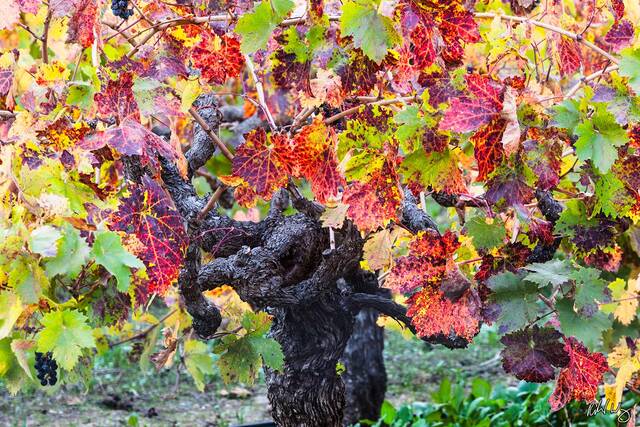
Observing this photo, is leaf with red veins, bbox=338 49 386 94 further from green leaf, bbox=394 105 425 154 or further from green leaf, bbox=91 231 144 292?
green leaf, bbox=91 231 144 292

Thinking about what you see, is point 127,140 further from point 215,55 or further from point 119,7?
point 119,7

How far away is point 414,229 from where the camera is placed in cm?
270

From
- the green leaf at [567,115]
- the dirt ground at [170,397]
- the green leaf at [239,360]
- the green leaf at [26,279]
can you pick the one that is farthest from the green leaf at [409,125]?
the dirt ground at [170,397]

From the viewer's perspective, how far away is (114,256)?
1.96m

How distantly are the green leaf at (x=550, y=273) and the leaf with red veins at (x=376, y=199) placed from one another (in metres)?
0.40

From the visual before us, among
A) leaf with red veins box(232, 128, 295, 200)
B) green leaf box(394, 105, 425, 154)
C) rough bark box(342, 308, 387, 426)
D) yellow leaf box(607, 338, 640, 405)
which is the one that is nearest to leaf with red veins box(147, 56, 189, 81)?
leaf with red veins box(232, 128, 295, 200)

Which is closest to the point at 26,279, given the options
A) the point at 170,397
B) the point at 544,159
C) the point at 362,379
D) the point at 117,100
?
the point at 117,100

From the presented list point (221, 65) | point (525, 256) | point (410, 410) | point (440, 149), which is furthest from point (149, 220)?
point (410, 410)

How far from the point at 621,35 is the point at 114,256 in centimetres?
162

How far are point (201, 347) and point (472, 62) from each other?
6.03ft

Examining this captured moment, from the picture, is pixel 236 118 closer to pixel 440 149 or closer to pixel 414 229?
pixel 414 229

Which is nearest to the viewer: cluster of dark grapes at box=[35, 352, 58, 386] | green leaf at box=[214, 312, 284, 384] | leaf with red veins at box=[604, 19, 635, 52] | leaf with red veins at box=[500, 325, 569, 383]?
leaf with red veins at box=[500, 325, 569, 383]

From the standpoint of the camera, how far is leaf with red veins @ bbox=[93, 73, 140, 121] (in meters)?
2.36

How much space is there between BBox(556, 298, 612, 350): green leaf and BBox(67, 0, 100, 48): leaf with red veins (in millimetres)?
1492
